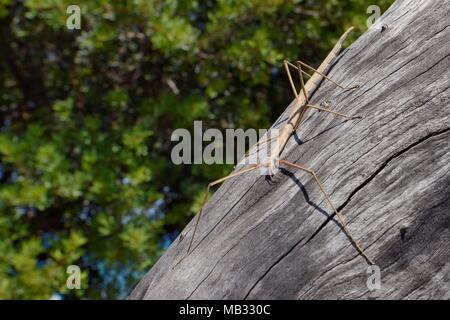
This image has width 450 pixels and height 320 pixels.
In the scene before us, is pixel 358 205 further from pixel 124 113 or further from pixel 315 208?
pixel 124 113

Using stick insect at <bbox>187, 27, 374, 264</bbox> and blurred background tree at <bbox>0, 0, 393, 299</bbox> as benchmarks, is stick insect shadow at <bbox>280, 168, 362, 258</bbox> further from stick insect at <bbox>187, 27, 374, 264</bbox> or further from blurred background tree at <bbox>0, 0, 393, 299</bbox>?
blurred background tree at <bbox>0, 0, 393, 299</bbox>

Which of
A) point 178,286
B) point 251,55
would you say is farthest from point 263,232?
point 251,55

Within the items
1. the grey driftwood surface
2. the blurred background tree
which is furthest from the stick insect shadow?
the blurred background tree

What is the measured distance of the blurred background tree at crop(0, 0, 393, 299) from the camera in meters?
3.22

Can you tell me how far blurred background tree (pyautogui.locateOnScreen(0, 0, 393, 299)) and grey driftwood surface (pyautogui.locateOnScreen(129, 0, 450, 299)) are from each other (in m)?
1.45

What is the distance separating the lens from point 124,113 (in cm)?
382

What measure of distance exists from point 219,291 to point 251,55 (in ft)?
6.27

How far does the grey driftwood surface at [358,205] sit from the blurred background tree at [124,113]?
4.76ft

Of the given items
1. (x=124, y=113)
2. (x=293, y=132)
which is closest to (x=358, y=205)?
(x=293, y=132)

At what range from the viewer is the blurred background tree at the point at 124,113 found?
3223 mm

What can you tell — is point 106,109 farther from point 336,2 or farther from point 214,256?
point 214,256

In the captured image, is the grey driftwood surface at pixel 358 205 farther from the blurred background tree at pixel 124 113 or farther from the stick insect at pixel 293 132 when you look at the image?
the blurred background tree at pixel 124 113

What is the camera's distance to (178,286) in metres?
1.75

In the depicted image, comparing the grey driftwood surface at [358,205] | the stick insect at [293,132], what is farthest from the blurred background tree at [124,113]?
the grey driftwood surface at [358,205]
